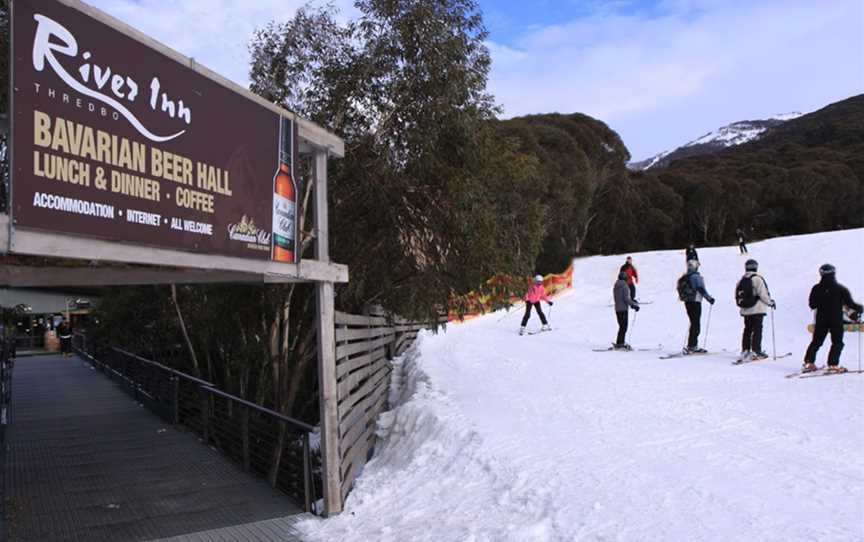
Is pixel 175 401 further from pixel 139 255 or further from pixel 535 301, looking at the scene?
pixel 535 301

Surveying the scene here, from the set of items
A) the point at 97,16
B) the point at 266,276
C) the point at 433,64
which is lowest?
the point at 266,276

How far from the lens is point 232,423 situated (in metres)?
8.50

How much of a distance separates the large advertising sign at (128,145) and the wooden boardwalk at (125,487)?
96.3 inches

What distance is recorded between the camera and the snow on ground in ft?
15.0

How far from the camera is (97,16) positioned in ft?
12.8

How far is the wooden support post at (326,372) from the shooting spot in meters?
6.09

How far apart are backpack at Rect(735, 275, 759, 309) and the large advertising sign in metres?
7.90

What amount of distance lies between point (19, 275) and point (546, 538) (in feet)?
13.3

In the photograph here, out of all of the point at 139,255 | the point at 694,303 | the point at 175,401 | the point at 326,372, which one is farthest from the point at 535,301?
the point at 139,255

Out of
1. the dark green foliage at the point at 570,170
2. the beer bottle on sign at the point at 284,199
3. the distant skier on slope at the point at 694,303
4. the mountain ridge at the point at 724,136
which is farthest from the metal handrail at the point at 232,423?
the mountain ridge at the point at 724,136

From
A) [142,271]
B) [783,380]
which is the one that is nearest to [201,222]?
[142,271]

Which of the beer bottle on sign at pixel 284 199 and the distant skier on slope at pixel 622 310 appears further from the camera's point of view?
the distant skier on slope at pixel 622 310

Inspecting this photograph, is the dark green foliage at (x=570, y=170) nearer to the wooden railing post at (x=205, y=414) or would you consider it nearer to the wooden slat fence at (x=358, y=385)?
the wooden slat fence at (x=358, y=385)

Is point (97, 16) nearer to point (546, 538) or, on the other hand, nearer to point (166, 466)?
point (546, 538)
